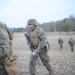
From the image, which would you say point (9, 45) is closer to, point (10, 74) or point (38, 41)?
point (10, 74)

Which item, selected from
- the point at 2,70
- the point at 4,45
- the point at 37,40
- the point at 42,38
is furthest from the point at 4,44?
the point at 37,40

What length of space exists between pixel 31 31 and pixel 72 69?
2661mm

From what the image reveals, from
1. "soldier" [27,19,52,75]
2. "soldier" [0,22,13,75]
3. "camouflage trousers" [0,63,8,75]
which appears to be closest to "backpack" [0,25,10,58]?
"soldier" [0,22,13,75]

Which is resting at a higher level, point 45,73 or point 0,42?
point 0,42

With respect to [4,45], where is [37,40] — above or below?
below

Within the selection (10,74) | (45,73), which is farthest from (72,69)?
(10,74)

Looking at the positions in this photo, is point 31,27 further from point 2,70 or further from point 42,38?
point 2,70

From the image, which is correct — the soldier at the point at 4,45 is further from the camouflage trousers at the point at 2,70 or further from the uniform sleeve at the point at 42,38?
the uniform sleeve at the point at 42,38

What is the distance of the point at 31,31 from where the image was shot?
350 inches

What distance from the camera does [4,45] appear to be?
571 centimetres

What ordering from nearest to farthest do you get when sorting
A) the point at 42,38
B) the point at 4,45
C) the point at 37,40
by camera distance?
the point at 4,45 → the point at 42,38 → the point at 37,40

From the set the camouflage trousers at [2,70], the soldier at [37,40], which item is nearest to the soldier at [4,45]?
the camouflage trousers at [2,70]

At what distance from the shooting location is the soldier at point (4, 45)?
569 cm

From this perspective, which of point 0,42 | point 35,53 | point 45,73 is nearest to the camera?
point 0,42
